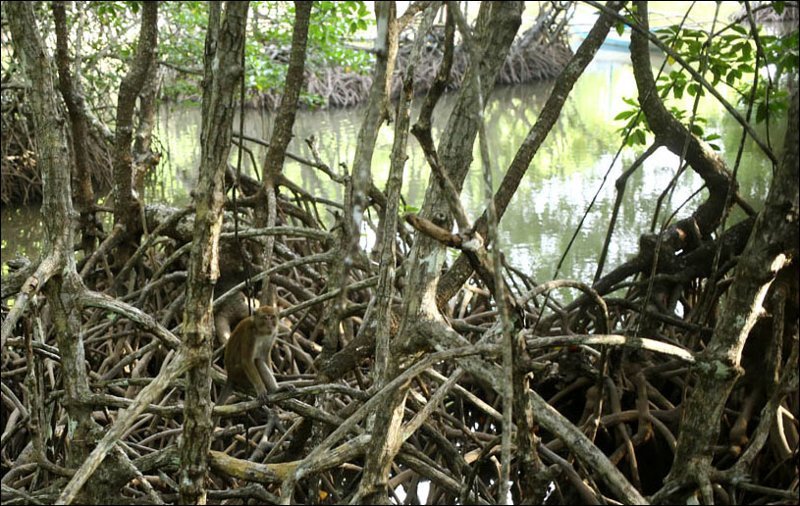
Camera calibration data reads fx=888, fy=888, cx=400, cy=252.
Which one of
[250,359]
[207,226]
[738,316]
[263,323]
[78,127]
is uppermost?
[207,226]

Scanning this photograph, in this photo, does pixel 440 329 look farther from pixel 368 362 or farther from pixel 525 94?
pixel 525 94

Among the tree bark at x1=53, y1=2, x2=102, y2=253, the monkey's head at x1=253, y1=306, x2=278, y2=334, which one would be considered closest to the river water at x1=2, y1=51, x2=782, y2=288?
the monkey's head at x1=253, y1=306, x2=278, y2=334

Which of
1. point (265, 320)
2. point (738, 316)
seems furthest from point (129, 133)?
point (738, 316)

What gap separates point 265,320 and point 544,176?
808 cm

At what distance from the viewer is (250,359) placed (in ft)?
12.0

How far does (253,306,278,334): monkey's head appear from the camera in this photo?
12.4ft

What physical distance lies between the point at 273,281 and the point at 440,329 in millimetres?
2584

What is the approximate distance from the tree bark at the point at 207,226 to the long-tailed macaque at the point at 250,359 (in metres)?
1.23

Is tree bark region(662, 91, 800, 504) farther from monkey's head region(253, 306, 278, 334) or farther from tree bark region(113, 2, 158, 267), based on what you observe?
tree bark region(113, 2, 158, 267)

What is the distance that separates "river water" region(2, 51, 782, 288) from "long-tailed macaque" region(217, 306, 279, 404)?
188 cm

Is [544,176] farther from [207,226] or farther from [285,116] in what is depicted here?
[207,226]

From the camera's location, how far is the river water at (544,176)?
27.4 feet

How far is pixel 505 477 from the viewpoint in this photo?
175cm

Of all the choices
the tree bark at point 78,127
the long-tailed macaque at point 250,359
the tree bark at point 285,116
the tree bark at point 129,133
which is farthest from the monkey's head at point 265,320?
the tree bark at point 78,127
